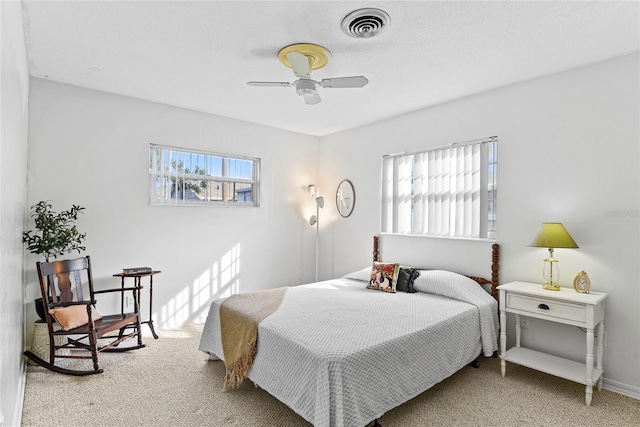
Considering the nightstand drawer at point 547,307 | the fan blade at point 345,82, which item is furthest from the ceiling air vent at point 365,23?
the nightstand drawer at point 547,307

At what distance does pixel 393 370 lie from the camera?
7.07 ft

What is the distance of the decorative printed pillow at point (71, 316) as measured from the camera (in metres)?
2.81

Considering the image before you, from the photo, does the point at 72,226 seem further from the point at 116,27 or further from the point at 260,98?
the point at 260,98

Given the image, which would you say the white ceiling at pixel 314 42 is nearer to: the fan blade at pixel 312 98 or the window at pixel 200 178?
the fan blade at pixel 312 98

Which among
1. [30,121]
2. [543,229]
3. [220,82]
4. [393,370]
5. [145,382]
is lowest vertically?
[145,382]

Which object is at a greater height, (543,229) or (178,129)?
(178,129)

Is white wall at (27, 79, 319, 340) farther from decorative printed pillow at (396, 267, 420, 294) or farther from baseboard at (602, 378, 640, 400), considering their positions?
baseboard at (602, 378, 640, 400)

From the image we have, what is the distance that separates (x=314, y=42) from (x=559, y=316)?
271cm

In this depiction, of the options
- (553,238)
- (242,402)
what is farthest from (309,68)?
(242,402)

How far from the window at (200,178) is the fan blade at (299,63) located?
2.24 metres

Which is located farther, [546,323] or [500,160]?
[500,160]

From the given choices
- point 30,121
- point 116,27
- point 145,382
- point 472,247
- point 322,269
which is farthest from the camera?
point 322,269

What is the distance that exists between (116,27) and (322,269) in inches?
154

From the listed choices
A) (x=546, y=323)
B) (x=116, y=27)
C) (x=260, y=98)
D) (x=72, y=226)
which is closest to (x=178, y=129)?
(x=260, y=98)
